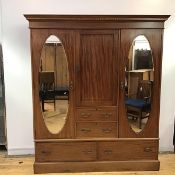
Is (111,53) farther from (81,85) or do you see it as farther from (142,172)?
(142,172)

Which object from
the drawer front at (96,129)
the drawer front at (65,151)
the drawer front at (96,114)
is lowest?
the drawer front at (65,151)

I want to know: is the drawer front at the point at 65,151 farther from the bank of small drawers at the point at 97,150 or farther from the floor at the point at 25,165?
the floor at the point at 25,165

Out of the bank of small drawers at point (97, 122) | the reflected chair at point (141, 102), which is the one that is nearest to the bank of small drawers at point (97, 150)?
the bank of small drawers at point (97, 122)

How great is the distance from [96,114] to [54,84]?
600 millimetres

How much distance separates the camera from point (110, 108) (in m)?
2.76

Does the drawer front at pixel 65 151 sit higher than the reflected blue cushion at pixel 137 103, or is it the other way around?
the reflected blue cushion at pixel 137 103

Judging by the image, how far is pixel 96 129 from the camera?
279cm

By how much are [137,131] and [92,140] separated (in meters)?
0.55

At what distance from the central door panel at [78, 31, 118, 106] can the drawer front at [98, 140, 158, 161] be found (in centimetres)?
51

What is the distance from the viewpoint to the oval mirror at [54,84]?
264cm

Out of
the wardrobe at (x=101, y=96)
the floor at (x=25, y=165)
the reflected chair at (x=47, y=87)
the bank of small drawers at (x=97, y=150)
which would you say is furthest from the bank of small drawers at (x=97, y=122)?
the floor at (x=25, y=165)

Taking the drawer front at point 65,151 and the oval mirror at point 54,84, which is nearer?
the oval mirror at point 54,84

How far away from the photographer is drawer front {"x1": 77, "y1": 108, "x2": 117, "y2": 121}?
2.75m

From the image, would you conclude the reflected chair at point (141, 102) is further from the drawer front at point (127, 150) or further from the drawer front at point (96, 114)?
the drawer front at point (127, 150)
